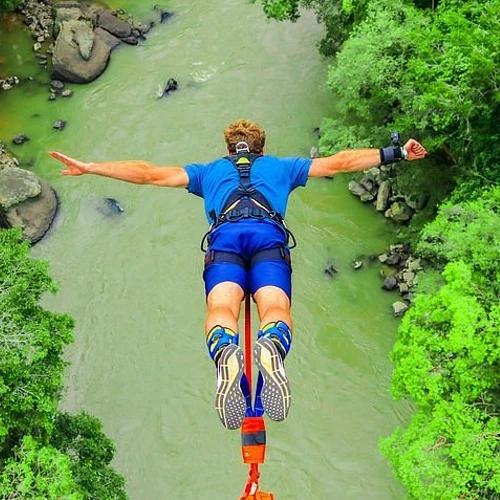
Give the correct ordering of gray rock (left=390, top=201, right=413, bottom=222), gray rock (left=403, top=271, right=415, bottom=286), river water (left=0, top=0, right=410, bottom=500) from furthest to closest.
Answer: gray rock (left=390, top=201, right=413, bottom=222) → gray rock (left=403, top=271, right=415, bottom=286) → river water (left=0, top=0, right=410, bottom=500)

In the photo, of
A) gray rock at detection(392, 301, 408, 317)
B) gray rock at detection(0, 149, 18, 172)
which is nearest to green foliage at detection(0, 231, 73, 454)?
gray rock at detection(392, 301, 408, 317)

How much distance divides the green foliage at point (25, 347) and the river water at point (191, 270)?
11.7ft

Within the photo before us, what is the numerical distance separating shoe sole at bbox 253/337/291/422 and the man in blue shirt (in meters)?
0.02

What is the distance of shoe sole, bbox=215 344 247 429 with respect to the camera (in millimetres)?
4914

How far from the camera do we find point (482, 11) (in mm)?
8195

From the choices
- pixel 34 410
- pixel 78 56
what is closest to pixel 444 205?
pixel 34 410

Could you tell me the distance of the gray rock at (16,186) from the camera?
12.7 m

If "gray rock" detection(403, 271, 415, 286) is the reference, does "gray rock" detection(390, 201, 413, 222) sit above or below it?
above

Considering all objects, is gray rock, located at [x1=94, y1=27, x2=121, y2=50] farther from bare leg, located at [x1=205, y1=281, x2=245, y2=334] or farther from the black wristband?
bare leg, located at [x1=205, y1=281, x2=245, y2=334]

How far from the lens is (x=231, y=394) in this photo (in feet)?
16.1

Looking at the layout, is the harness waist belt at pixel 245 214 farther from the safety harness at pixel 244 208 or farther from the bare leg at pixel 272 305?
the bare leg at pixel 272 305

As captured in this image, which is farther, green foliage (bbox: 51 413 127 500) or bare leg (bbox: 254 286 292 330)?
green foliage (bbox: 51 413 127 500)

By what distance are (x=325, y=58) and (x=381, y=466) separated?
8.64 meters

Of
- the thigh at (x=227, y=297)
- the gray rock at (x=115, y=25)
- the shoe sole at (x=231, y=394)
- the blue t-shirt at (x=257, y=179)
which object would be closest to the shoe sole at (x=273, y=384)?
the shoe sole at (x=231, y=394)
